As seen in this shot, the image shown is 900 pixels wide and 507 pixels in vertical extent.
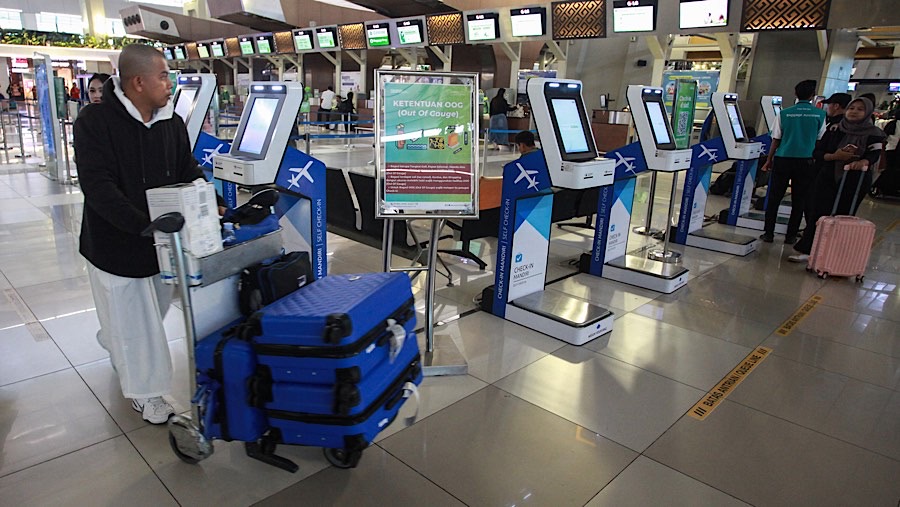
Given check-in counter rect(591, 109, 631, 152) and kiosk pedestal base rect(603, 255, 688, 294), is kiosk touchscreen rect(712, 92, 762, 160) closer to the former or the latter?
kiosk pedestal base rect(603, 255, 688, 294)

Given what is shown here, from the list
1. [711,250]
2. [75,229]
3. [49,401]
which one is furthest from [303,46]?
[49,401]

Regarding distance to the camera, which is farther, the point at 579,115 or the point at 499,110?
the point at 499,110

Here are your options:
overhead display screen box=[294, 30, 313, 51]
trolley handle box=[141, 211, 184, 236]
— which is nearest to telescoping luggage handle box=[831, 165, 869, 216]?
trolley handle box=[141, 211, 184, 236]

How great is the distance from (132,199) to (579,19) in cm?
985

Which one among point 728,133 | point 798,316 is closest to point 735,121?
point 728,133

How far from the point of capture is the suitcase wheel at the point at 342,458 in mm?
2029

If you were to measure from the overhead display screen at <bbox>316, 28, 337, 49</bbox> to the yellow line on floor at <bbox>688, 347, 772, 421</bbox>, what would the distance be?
15259 mm

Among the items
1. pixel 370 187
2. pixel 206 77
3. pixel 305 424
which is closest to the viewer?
pixel 305 424

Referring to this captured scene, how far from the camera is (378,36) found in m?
→ 14.5

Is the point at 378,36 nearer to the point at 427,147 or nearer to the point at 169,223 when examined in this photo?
the point at 427,147

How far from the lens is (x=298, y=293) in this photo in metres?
1.91

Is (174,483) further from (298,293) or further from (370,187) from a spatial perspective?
(370,187)

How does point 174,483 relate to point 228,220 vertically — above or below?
below

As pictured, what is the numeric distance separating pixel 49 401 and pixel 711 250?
5.37 metres
